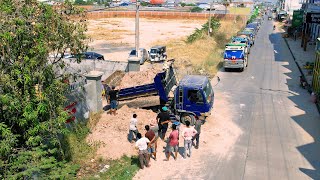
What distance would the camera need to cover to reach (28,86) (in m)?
9.34

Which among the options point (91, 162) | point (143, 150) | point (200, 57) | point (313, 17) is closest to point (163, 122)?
point (143, 150)

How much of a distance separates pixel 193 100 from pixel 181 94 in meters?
0.69

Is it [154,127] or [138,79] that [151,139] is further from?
[138,79]

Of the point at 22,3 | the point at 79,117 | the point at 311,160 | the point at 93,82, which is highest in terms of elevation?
the point at 22,3

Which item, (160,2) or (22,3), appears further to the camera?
(160,2)

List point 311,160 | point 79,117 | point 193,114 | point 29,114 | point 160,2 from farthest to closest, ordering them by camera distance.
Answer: point 160,2 → point 193,114 → point 79,117 → point 311,160 → point 29,114

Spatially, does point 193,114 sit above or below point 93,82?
below

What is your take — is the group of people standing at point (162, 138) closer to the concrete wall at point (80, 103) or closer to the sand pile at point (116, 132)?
the sand pile at point (116, 132)

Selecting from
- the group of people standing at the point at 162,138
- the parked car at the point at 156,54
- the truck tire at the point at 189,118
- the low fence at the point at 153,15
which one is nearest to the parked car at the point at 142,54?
the parked car at the point at 156,54

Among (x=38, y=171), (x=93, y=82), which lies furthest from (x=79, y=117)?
(x=38, y=171)

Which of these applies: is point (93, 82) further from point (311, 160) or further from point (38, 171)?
point (311, 160)

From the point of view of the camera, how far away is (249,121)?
18.9 m

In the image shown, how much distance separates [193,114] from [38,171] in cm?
974

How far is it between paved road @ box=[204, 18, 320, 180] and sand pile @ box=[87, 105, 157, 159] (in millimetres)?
3797
